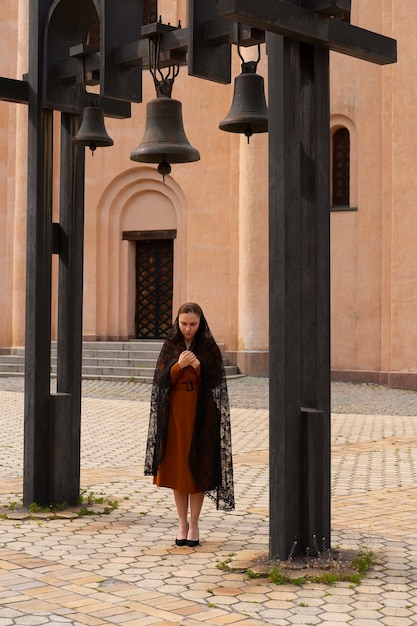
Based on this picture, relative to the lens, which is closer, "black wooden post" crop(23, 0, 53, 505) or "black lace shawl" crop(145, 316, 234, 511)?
"black lace shawl" crop(145, 316, 234, 511)

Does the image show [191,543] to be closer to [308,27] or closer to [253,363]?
[308,27]

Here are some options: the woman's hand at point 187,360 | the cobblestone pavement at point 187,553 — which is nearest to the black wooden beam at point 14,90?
the woman's hand at point 187,360

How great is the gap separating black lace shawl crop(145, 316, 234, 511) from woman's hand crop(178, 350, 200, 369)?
0.30 ft

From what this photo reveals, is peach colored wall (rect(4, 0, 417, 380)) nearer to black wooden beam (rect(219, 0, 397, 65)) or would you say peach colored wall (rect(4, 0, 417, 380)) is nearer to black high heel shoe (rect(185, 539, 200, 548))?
black wooden beam (rect(219, 0, 397, 65))

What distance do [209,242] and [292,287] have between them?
1934 centimetres

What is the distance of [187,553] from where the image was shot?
625cm

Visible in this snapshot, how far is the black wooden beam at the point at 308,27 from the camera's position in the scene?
5.39m

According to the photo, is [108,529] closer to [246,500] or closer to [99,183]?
[246,500]

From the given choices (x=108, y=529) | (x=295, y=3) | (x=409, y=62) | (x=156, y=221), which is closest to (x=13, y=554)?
(x=108, y=529)

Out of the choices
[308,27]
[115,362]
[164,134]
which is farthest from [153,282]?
[308,27]

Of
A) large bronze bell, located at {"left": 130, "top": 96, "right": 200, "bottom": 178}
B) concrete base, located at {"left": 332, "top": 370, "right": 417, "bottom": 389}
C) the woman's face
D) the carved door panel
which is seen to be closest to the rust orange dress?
the woman's face

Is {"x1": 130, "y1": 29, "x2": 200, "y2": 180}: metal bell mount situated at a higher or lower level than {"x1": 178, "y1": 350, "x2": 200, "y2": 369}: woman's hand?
higher

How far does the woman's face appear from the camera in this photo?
257 inches

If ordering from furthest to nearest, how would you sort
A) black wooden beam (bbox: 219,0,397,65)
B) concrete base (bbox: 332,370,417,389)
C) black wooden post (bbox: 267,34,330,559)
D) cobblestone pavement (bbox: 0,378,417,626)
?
concrete base (bbox: 332,370,417,389), black wooden post (bbox: 267,34,330,559), black wooden beam (bbox: 219,0,397,65), cobblestone pavement (bbox: 0,378,417,626)
